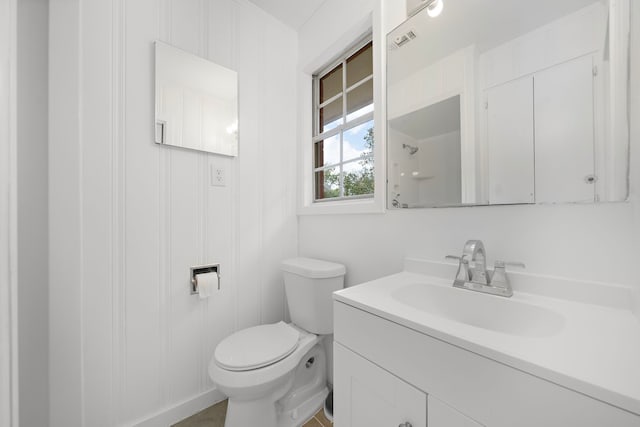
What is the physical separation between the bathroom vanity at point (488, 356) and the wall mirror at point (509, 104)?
1.04 feet

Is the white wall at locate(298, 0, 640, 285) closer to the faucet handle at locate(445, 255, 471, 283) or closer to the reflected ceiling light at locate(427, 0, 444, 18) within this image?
the faucet handle at locate(445, 255, 471, 283)

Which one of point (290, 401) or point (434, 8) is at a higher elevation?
point (434, 8)

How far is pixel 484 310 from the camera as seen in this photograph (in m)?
0.77

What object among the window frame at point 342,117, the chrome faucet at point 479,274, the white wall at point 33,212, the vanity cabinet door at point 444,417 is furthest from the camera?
the window frame at point 342,117

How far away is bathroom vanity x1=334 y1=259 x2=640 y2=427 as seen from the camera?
1.30ft

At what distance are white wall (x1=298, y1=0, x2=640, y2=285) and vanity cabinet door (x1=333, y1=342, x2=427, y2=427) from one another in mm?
506

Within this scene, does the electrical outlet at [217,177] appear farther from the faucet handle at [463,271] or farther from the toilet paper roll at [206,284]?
the faucet handle at [463,271]

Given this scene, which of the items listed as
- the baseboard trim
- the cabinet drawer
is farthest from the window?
the baseboard trim

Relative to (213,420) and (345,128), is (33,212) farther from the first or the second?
(345,128)

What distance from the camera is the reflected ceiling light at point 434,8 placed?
3.29 ft

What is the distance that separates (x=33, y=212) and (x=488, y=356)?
1591mm

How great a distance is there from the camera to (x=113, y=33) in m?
1.08

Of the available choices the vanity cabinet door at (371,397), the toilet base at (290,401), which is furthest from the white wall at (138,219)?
the vanity cabinet door at (371,397)

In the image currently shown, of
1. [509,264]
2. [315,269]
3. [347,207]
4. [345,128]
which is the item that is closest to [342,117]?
[345,128]
